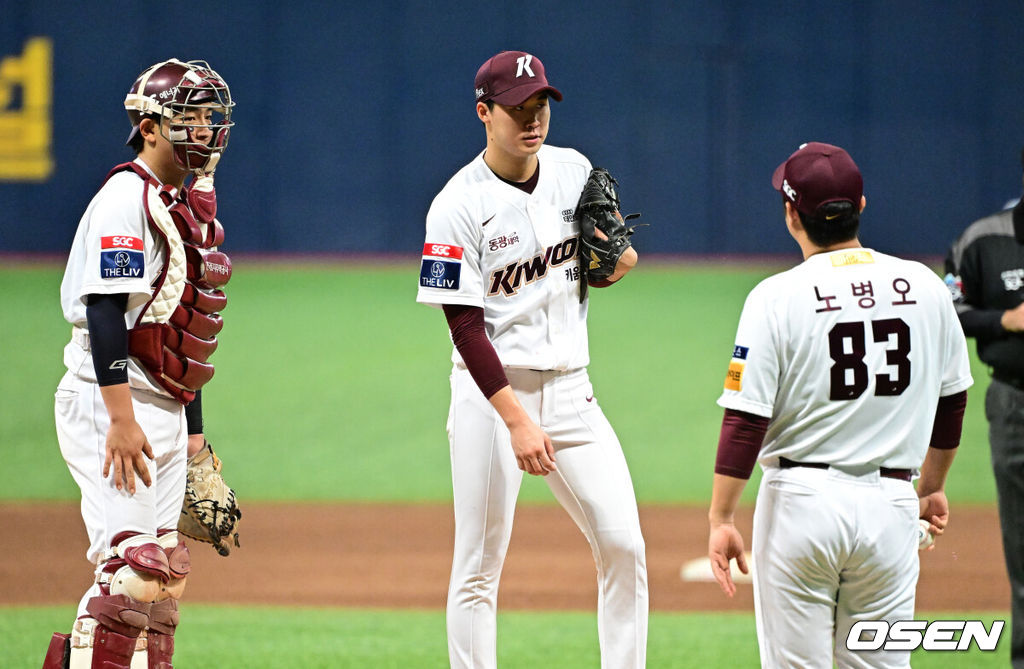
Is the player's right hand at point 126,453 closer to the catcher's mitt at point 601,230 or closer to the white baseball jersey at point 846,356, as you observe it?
the catcher's mitt at point 601,230

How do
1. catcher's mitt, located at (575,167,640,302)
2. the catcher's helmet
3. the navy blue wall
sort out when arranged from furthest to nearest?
the navy blue wall → catcher's mitt, located at (575,167,640,302) → the catcher's helmet

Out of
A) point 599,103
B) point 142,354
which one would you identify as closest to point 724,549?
point 142,354

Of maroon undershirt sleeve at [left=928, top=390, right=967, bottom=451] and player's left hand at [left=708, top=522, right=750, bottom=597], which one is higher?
maroon undershirt sleeve at [left=928, top=390, right=967, bottom=451]

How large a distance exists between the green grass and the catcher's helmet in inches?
92.1

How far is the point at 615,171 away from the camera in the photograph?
21.1m

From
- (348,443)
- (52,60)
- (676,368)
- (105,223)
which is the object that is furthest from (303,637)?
(52,60)

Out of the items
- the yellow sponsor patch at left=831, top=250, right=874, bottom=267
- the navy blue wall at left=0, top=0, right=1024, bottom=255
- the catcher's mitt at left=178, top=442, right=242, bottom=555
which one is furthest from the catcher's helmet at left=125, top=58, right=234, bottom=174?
the navy blue wall at left=0, top=0, right=1024, bottom=255

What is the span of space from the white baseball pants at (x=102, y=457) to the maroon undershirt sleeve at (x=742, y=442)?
1745 millimetres

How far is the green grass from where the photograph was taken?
523 cm

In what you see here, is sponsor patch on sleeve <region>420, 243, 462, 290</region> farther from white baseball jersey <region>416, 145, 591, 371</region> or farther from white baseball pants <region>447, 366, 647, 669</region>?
white baseball pants <region>447, 366, 647, 669</region>

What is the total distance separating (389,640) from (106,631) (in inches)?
85.2

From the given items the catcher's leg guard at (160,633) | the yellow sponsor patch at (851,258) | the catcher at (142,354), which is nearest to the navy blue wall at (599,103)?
the catcher at (142,354)

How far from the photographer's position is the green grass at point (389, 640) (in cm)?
523

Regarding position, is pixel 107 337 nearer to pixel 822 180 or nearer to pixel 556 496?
pixel 556 496
